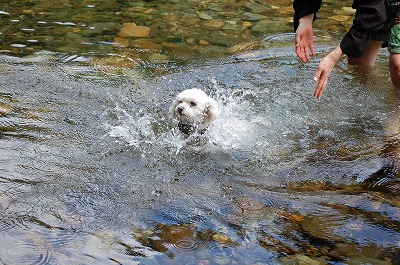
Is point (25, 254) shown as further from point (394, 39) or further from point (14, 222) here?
point (394, 39)

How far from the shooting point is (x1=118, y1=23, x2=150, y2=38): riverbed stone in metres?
8.23

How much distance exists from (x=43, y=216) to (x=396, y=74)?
3560 millimetres

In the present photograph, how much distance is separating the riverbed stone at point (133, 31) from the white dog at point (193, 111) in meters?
2.94

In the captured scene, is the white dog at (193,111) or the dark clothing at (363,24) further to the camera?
the white dog at (193,111)

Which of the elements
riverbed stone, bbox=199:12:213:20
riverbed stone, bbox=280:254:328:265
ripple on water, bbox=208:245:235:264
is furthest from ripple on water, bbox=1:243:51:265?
riverbed stone, bbox=199:12:213:20

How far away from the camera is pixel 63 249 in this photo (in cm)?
353

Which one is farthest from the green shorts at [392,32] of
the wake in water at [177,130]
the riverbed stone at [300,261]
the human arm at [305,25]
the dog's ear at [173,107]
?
the riverbed stone at [300,261]

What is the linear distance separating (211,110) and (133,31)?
3334 mm

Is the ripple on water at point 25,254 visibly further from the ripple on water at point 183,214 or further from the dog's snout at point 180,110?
the dog's snout at point 180,110

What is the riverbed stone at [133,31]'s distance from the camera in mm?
8234

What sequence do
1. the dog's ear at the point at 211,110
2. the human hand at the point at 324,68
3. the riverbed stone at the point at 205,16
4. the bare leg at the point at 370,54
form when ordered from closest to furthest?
the human hand at the point at 324,68 < the dog's ear at the point at 211,110 < the bare leg at the point at 370,54 < the riverbed stone at the point at 205,16

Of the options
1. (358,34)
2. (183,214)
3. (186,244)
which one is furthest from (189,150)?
(358,34)

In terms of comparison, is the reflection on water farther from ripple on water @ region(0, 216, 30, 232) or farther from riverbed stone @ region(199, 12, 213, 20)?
riverbed stone @ region(199, 12, 213, 20)

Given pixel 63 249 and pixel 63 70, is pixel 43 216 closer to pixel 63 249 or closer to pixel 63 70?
pixel 63 249
